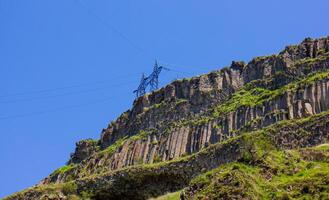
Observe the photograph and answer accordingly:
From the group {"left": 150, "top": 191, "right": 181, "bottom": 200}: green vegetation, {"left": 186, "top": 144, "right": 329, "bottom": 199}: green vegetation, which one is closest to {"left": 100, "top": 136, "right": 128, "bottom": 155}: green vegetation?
{"left": 150, "top": 191, "right": 181, "bottom": 200}: green vegetation

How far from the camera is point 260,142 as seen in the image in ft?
179

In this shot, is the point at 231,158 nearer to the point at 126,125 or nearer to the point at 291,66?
the point at 291,66

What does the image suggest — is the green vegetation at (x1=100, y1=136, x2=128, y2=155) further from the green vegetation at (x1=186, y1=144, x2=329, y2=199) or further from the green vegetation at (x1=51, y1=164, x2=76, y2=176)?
the green vegetation at (x1=186, y1=144, x2=329, y2=199)

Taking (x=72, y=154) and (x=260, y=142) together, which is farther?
(x=72, y=154)

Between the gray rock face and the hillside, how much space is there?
0.35 ft

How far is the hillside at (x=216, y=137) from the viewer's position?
43.4 m

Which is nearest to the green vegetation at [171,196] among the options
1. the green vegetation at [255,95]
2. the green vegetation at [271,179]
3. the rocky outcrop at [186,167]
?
the rocky outcrop at [186,167]

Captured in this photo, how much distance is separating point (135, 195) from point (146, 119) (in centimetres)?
1378

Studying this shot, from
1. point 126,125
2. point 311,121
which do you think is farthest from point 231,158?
point 126,125

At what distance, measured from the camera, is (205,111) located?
70.1 m

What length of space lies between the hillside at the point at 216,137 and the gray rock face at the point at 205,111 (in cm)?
11

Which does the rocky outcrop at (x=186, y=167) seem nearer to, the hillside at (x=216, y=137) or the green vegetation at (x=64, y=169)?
the hillside at (x=216, y=137)

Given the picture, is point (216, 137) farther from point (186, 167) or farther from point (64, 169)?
point (64, 169)

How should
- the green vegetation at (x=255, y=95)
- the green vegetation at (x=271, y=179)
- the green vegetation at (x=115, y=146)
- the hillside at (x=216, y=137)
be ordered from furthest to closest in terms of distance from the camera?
the green vegetation at (x=115, y=146), the green vegetation at (x=255, y=95), the hillside at (x=216, y=137), the green vegetation at (x=271, y=179)
